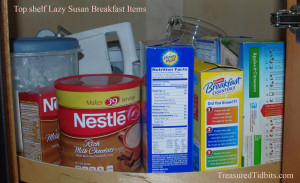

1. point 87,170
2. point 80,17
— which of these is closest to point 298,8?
point 87,170

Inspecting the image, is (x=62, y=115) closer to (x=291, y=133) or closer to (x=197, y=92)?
(x=197, y=92)

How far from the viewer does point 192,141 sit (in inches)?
20.2

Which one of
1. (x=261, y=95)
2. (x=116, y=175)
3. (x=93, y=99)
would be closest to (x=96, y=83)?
(x=93, y=99)

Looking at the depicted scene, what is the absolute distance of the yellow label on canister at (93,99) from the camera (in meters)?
0.48

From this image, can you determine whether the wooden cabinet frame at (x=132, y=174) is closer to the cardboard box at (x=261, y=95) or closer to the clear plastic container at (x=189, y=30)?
the cardboard box at (x=261, y=95)

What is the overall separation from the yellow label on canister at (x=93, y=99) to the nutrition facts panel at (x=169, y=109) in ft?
0.16

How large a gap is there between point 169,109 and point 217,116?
0.07m

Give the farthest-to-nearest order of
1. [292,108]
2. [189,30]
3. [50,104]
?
[189,30] < [50,104] < [292,108]

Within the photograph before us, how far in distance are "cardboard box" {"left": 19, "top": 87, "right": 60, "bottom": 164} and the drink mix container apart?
4 centimetres

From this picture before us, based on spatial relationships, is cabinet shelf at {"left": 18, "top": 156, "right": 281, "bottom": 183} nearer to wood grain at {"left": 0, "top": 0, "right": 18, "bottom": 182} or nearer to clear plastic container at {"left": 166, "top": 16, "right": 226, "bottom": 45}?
wood grain at {"left": 0, "top": 0, "right": 18, "bottom": 182}

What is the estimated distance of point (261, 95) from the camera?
0.51 m

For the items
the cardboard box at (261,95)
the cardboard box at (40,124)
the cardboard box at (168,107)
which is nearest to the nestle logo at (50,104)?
the cardboard box at (40,124)

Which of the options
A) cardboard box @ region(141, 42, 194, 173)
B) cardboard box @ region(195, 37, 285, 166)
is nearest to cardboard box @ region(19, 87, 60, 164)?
cardboard box @ region(141, 42, 194, 173)

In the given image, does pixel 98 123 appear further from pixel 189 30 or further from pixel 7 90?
pixel 189 30
